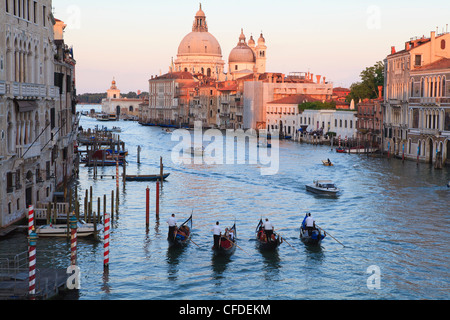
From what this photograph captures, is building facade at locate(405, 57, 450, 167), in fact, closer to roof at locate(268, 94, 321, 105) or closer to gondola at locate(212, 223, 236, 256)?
gondola at locate(212, 223, 236, 256)

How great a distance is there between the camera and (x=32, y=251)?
43.3ft

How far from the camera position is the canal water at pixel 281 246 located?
15352 mm

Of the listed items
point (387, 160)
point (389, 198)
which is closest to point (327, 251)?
point (389, 198)

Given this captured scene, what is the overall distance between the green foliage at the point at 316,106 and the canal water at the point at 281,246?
36.7 metres

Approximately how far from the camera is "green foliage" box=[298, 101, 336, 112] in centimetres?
7049

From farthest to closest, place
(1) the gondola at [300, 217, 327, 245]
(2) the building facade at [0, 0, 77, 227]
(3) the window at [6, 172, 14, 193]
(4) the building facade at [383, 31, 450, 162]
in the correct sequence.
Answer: (4) the building facade at [383, 31, 450, 162], (1) the gondola at [300, 217, 327, 245], (3) the window at [6, 172, 14, 193], (2) the building facade at [0, 0, 77, 227]

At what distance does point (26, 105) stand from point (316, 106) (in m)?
54.2

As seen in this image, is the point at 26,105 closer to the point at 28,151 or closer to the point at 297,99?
the point at 28,151

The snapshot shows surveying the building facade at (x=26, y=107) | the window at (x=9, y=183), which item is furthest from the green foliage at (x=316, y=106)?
the window at (x=9, y=183)

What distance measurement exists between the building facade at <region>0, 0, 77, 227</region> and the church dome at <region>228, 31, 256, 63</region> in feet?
300

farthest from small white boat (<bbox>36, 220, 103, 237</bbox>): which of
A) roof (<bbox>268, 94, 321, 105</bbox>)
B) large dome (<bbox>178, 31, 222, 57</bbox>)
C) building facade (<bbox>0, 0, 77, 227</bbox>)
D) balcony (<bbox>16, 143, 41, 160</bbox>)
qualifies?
large dome (<bbox>178, 31, 222, 57</bbox>)

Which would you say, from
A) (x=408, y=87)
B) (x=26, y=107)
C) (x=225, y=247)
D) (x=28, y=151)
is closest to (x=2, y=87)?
(x=26, y=107)
